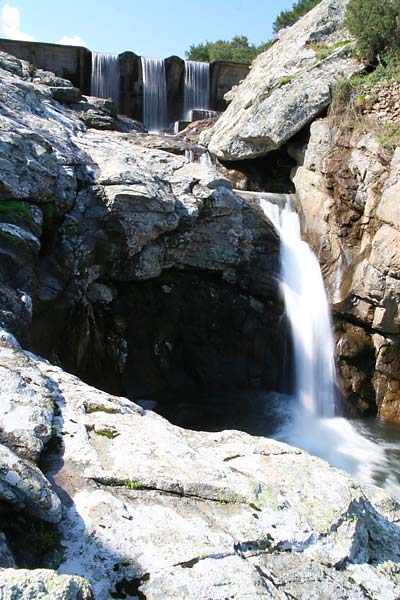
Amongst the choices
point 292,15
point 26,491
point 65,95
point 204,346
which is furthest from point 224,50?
point 26,491

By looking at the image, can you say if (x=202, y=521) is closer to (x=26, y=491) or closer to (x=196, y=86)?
(x=26, y=491)

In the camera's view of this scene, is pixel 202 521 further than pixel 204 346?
No

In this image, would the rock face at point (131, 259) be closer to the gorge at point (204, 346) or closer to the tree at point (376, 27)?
the gorge at point (204, 346)

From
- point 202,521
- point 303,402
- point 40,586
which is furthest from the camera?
point 303,402

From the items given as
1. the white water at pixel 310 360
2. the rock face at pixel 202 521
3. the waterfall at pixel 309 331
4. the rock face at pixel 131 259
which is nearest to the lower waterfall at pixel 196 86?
the rock face at pixel 131 259

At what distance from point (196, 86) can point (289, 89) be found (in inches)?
418

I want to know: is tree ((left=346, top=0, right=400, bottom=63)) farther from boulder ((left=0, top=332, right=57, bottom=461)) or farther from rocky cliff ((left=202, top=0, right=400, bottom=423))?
boulder ((left=0, top=332, right=57, bottom=461))

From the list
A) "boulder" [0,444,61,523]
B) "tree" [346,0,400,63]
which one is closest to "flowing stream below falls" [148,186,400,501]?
"tree" [346,0,400,63]

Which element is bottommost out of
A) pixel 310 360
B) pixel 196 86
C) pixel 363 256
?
pixel 310 360

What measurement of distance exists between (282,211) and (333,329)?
3007 mm

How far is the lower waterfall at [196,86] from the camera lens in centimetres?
2195

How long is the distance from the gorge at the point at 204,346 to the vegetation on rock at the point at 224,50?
30.1 m

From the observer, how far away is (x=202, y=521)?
2773mm

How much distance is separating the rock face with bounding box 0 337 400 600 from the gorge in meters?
0.01
